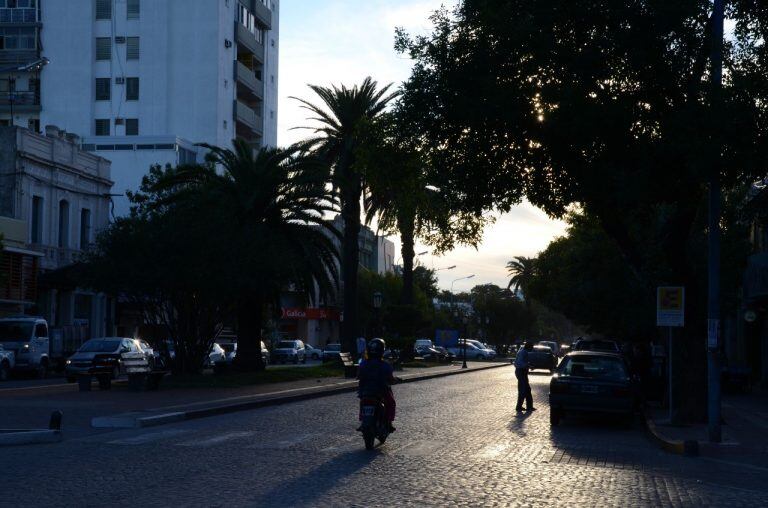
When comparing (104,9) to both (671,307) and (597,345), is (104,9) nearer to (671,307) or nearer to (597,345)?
(597,345)

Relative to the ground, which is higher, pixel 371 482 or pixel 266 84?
pixel 266 84

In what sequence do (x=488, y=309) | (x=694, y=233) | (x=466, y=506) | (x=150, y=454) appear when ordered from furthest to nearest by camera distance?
(x=488, y=309), (x=694, y=233), (x=150, y=454), (x=466, y=506)

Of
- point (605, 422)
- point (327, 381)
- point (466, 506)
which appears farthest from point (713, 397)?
point (327, 381)

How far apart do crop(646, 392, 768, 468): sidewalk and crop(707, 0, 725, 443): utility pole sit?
1.48 feet

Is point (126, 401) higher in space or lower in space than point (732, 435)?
lower

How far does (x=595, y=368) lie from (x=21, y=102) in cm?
5877

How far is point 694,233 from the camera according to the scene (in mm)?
44438

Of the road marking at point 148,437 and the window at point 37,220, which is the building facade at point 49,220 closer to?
the window at point 37,220

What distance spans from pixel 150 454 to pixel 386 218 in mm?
36972

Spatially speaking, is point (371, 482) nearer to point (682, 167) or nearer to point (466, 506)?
point (466, 506)

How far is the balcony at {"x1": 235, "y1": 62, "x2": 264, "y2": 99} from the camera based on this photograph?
7669 centimetres

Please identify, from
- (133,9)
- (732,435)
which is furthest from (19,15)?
(732,435)

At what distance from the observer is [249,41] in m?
79.1

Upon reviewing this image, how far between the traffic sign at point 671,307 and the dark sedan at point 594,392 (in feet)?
7.65
